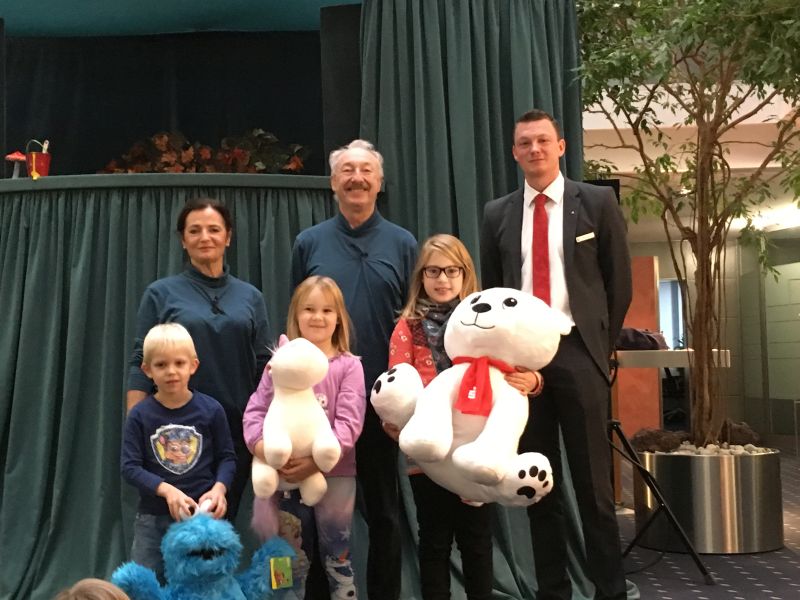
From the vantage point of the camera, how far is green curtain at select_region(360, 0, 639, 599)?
357 cm

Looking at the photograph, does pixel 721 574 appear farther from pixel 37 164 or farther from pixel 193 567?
pixel 37 164

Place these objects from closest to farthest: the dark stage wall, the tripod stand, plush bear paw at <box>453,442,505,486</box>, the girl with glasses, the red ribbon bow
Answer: plush bear paw at <box>453,442,505,486</box> → the red ribbon bow → the girl with glasses → the tripod stand → the dark stage wall

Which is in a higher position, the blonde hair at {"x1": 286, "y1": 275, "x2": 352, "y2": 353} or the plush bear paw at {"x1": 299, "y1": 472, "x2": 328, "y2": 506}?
the blonde hair at {"x1": 286, "y1": 275, "x2": 352, "y2": 353}

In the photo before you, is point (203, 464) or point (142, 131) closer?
point (203, 464)

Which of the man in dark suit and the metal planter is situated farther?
the metal planter

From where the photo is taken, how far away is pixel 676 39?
3475 millimetres

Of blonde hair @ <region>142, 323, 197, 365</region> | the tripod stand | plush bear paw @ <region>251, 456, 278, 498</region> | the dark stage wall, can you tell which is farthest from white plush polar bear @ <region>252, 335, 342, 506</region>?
the dark stage wall

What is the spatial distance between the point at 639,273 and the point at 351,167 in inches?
210

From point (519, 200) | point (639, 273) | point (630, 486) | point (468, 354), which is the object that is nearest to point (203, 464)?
point (468, 354)

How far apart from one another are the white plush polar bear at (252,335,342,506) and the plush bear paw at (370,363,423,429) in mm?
153

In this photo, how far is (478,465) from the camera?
84.3 inches

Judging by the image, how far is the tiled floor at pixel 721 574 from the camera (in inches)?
131

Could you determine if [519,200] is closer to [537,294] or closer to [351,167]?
[537,294]

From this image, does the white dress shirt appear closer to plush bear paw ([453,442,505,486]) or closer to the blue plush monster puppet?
plush bear paw ([453,442,505,486])
